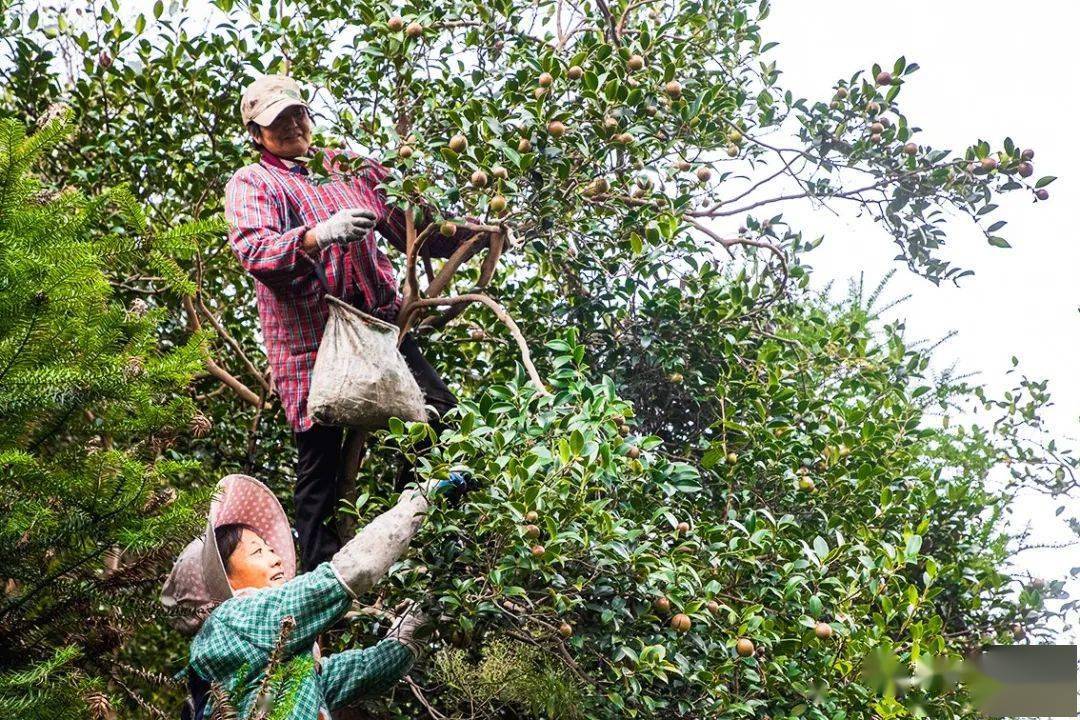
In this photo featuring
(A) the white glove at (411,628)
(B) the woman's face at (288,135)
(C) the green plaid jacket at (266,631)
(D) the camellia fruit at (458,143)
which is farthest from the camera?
→ (B) the woman's face at (288,135)

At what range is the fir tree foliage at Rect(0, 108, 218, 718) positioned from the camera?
3.44 metres

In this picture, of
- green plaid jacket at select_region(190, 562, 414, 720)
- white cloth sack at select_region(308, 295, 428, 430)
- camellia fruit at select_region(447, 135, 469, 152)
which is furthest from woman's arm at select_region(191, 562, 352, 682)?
camellia fruit at select_region(447, 135, 469, 152)

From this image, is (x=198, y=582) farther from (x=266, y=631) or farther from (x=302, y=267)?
(x=302, y=267)

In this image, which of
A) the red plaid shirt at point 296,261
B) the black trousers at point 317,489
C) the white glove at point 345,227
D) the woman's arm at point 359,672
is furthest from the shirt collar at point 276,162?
the woman's arm at point 359,672

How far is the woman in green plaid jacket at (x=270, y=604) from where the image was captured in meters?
3.67

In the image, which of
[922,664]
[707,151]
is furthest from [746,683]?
[707,151]

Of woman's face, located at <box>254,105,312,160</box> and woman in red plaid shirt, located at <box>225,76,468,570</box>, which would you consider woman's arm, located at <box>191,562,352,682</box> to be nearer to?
woman in red plaid shirt, located at <box>225,76,468,570</box>

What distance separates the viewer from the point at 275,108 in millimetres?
4539

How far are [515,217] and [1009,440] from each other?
2.74 metres

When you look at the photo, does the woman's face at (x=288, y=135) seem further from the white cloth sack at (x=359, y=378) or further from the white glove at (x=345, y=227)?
the white cloth sack at (x=359, y=378)

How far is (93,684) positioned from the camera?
3.51m

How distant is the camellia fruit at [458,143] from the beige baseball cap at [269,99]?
57cm

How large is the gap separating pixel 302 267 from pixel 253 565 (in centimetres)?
89

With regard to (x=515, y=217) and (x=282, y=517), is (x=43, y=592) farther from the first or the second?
(x=515, y=217)
